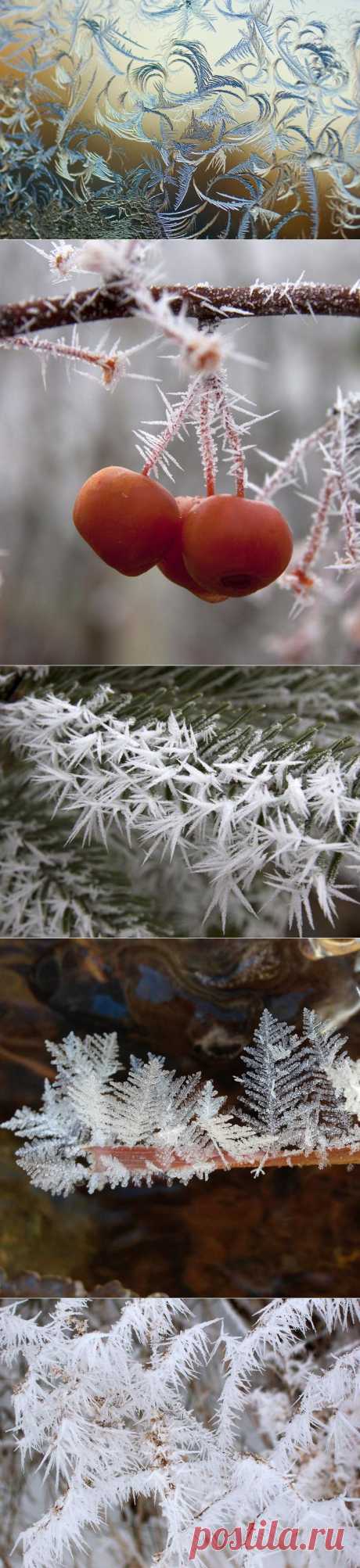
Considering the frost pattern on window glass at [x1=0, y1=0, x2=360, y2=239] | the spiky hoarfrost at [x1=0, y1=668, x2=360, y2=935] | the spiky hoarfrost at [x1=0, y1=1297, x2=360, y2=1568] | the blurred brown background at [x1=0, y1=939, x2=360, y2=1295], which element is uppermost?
the frost pattern on window glass at [x1=0, y1=0, x2=360, y2=239]

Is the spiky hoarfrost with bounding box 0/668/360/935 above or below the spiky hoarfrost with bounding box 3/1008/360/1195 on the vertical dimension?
above

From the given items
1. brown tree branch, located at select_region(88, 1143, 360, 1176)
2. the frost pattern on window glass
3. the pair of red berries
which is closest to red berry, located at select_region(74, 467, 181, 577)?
the pair of red berries

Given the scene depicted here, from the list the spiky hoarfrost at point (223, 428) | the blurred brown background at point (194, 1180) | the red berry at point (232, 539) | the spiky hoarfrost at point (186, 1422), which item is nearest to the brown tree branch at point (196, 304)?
the spiky hoarfrost at point (223, 428)

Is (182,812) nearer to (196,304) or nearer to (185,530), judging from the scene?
(185,530)

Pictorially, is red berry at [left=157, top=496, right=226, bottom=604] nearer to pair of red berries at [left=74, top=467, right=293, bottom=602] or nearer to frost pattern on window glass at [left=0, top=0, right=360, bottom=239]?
pair of red berries at [left=74, top=467, right=293, bottom=602]

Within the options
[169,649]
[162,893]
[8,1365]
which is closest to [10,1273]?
[8,1365]

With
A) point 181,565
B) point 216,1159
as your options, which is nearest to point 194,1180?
point 216,1159

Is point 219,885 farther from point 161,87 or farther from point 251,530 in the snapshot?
point 161,87
